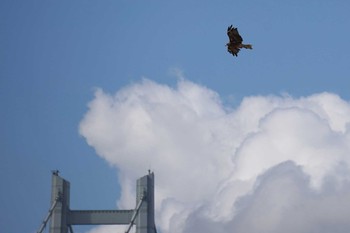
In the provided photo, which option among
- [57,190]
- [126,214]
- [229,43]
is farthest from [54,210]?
[229,43]

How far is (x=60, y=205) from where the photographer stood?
147750 mm

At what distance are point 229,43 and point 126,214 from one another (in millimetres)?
118644

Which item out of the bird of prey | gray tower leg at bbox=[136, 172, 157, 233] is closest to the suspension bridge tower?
gray tower leg at bbox=[136, 172, 157, 233]

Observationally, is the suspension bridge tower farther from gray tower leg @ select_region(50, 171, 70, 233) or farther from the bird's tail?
the bird's tail

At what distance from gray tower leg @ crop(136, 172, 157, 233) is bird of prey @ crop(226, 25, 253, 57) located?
380 feet

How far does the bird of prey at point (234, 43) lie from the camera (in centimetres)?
3219

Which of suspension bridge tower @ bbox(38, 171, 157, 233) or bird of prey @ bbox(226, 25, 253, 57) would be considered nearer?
bird of prey @ bbox(226, 25, 253, 57)

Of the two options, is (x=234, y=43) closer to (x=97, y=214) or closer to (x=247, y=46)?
(x=247, y=46)

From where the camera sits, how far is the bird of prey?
32.2 meters

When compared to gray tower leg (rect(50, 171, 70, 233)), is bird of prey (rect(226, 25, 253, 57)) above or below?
below

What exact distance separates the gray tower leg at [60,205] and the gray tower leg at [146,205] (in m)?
13.7

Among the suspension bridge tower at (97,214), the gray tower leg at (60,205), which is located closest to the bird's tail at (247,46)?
the suspension bridge tower at (97,214)

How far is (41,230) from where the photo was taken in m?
151

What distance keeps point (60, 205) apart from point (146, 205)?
16.2 m
